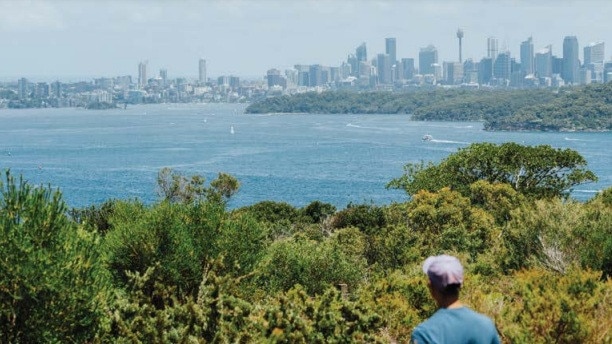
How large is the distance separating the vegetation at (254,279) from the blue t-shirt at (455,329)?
384cm

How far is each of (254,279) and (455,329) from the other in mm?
12660

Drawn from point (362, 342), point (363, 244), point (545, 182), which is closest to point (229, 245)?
point (362, 342)

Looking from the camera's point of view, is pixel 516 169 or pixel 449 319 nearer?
pixel 449 319

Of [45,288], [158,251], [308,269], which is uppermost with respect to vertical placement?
[45,288]

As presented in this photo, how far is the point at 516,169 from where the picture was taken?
37.9 meters

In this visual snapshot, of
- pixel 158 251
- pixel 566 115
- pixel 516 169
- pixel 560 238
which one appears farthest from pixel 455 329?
pixel 566 115

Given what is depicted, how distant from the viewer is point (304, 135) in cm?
14175

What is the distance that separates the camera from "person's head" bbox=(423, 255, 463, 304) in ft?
15.9

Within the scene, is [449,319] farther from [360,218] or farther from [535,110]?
[535,110]

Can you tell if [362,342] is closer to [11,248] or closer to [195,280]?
[11,248]

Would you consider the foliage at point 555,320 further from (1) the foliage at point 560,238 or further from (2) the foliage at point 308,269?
(2) the foliage at point 308,269

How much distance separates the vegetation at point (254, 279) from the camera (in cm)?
939

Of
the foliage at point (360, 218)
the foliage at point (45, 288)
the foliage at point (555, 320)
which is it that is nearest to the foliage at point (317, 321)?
the foliage at point (555, 320)

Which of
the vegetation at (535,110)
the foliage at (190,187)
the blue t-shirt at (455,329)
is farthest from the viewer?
the vegetation at (535,110)
